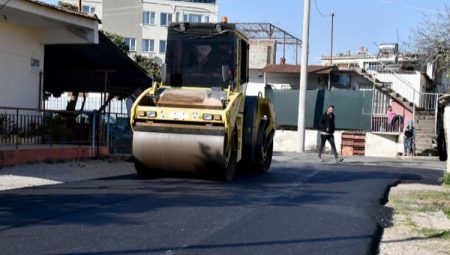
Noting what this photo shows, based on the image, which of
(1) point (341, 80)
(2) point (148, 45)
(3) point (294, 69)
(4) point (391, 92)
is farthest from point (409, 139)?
(2) point (148, 45)

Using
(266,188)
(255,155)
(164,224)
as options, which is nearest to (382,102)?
(255,155)

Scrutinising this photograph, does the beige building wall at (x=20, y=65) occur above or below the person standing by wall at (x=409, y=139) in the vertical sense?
above

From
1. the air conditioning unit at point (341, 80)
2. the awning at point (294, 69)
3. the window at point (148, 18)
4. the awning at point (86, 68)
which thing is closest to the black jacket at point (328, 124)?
the awning at point (86, 68)

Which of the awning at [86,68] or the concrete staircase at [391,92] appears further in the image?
the concrete staircase at [391,92]

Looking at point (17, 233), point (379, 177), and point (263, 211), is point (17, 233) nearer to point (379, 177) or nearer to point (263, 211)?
point (263, 211)

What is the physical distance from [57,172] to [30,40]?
646 centimetres

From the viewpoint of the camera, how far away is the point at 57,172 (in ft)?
44.1

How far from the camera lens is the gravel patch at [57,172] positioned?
38.8 feet

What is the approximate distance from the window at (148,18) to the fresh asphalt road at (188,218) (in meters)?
53.8

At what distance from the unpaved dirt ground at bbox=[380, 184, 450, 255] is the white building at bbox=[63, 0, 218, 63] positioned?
52.5 metres

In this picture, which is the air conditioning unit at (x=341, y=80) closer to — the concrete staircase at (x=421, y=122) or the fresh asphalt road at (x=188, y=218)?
the concrete staircase at (x=421, y=122)

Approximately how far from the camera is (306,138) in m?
31.9

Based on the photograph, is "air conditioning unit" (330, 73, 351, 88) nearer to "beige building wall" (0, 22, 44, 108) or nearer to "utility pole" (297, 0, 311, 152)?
"utility pole" (297, 0, 311, 152)

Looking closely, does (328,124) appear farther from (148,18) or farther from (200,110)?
(148,18)
